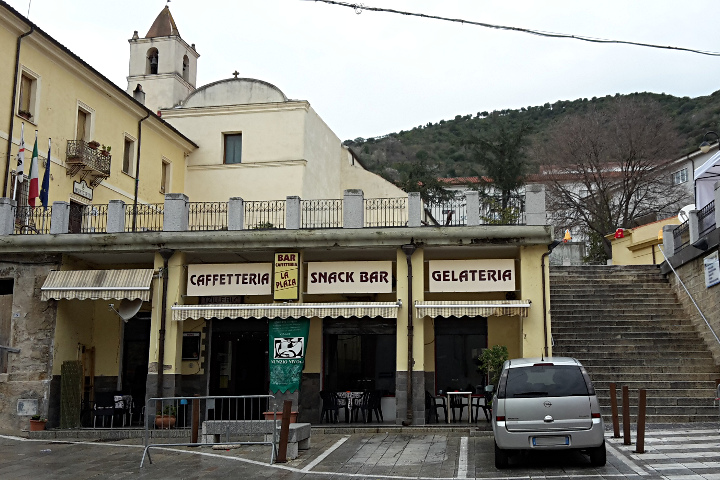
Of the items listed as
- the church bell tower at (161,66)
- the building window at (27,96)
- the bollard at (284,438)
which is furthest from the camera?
the church bell tower at (161,66)

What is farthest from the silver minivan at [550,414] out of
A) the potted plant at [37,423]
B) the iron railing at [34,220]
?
the iron railing at [34,220]

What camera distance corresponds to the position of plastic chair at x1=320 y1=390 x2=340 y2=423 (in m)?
18.3

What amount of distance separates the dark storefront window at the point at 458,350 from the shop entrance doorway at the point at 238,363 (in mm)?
5055

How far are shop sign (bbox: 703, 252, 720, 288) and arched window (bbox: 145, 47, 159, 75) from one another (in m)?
32.0

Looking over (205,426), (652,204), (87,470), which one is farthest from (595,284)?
(652,204)

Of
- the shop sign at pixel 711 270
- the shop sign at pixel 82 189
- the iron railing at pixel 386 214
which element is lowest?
the shop sign at pixel 711 270

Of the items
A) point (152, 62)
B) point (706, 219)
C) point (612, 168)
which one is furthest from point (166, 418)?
point (612, 168)

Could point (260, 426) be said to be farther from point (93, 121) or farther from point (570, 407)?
point (93, 121)

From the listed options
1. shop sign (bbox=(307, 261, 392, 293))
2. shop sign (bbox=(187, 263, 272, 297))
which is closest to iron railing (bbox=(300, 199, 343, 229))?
shop sign (bbox=(307, 261, 392, 293))

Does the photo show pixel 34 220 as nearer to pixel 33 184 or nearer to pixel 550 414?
pixel 33 184

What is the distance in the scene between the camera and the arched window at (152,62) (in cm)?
4141

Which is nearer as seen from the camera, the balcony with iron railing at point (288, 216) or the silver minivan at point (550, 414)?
the silver minivan at point (550, 414)

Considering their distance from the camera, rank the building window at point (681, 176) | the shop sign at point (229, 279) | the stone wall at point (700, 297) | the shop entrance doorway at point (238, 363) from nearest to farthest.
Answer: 1. the shop sign at point (229, 279)
2. the stone wall at point (700, 297)
3. the shop entrance doorway at point (238, 363)
4. the building window at point (681, 176)

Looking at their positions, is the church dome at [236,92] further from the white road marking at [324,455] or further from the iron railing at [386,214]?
the white road marking at [324,455]
